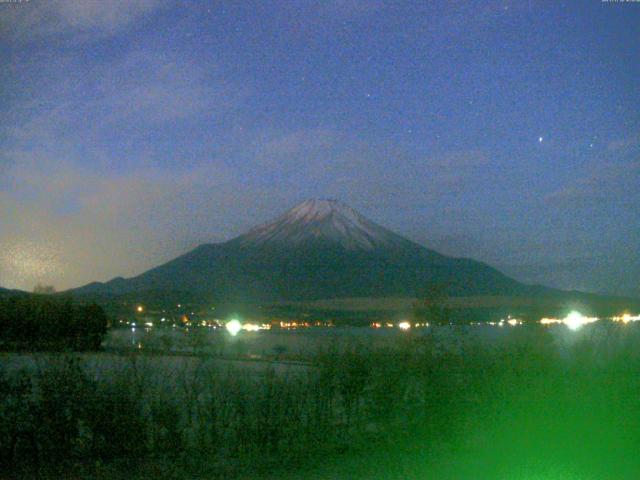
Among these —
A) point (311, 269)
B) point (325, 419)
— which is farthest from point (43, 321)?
point (311, 269)

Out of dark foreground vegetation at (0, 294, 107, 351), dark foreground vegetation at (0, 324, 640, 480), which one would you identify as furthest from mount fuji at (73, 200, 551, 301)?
dark foreground vegetation at (0, 324, 640, 480)

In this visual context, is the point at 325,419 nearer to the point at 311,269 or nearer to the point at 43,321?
the point at 43,321

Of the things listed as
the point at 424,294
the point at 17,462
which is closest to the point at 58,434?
the point at 17,462

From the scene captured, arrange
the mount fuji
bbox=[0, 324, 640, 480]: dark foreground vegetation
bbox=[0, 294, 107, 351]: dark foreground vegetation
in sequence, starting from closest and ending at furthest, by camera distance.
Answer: bbox=[0, 324, 640, 480]: dark foreground vegetation, bbox=[0, 294, 107, 351]: dark foreground vegetation, the mount fuji

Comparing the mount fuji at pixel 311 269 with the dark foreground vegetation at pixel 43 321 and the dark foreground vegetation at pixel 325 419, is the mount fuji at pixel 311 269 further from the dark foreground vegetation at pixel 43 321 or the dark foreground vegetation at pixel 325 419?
the dark foreground vegetation at pixel 325 419

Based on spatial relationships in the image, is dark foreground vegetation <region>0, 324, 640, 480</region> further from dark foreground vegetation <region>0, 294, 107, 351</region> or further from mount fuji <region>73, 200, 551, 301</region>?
mount fuji <region>73, 200, 551, 301</region>
